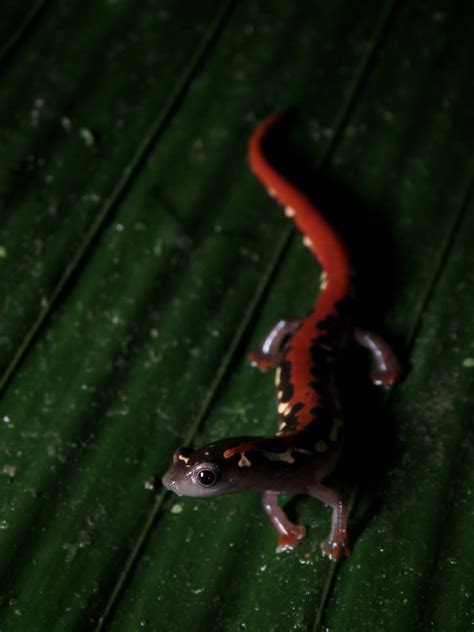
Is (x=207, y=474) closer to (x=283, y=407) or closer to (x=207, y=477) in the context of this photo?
(x=207, y=477)

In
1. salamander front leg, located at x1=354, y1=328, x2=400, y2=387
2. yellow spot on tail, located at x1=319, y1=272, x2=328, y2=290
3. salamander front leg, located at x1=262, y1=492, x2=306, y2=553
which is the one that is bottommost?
salamander front leg, located at x1=262, y1=492, x2=306, y2=553

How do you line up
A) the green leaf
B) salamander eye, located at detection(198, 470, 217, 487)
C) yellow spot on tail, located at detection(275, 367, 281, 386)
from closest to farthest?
salamander eye, located at detection(198, 470, 217, 487), the green leaf, yellow spot on tail, located at detection(275, 367, 281, 386)

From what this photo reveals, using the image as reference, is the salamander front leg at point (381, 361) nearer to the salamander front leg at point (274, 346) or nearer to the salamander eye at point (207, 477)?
the salamander front leg at point (274, 346)

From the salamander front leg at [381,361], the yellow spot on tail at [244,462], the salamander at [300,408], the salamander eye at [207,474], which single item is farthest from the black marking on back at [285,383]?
the salamander eye at [207,474]

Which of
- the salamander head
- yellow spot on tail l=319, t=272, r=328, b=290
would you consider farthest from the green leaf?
the salamander head

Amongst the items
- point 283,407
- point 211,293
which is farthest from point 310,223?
point 283,407

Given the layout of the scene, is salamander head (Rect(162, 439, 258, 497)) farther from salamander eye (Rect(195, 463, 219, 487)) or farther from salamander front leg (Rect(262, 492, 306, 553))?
salamander front leg (Rect(262, 492, 306, 553))

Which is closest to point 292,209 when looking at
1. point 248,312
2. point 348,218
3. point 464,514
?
point 348,218
